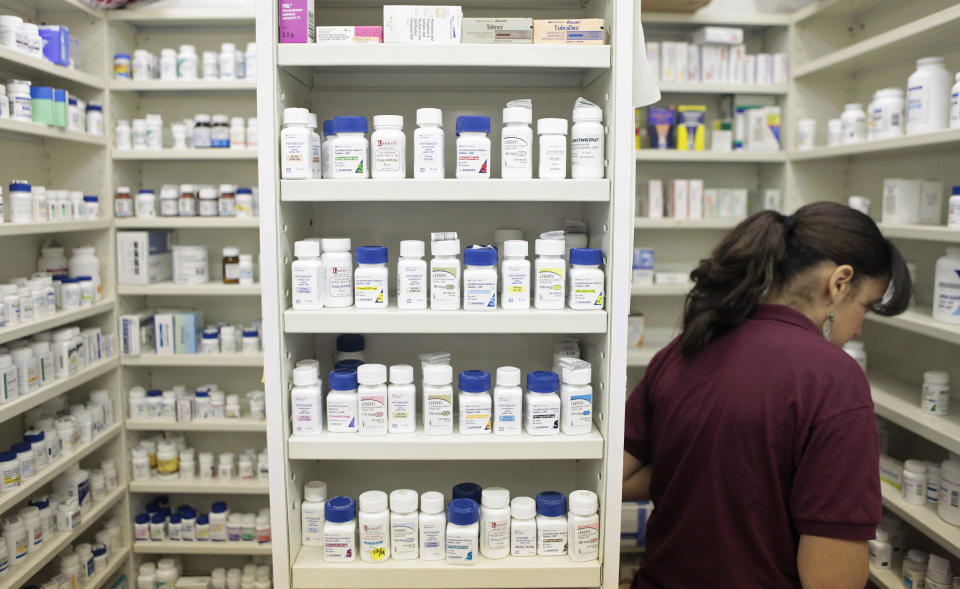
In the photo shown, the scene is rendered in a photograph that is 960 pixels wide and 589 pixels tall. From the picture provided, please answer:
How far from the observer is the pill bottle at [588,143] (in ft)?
5.12

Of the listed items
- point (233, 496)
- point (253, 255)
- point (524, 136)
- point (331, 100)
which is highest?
point (331, 100)

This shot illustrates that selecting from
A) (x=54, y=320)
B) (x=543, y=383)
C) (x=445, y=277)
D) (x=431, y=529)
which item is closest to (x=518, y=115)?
(x=445, y=277)

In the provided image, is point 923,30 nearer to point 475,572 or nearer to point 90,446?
point 475,572

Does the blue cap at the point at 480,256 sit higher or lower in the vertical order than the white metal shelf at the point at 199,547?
higher

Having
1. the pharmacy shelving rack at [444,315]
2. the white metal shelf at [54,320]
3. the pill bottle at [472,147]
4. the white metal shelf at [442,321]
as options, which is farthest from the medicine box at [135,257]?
the pill bottle at [472,147]

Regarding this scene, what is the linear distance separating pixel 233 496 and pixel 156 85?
220 cm

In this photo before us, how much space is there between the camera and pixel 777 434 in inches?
54.3

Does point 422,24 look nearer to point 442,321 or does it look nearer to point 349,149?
point 349,149

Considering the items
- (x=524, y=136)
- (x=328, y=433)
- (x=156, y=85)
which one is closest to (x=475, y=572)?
(x=328, y=433)

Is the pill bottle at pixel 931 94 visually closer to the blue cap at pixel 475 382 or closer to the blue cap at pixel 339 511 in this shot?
the blue cap at pixel 475 382

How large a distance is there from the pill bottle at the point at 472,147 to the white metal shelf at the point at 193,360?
2.22 m

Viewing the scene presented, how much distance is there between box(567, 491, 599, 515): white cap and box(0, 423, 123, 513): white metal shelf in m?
2.11

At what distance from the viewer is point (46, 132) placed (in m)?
2.73

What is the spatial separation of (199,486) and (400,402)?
7.86ft
